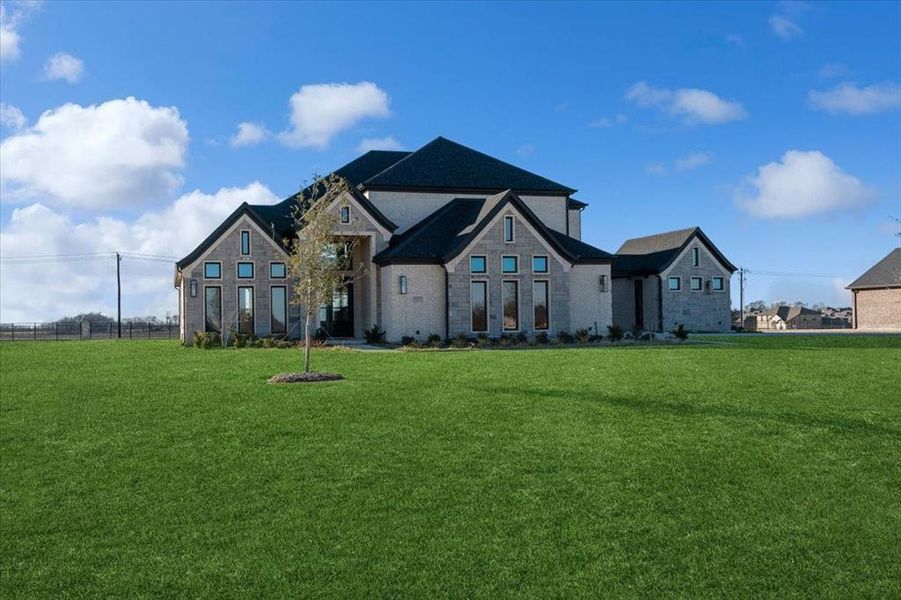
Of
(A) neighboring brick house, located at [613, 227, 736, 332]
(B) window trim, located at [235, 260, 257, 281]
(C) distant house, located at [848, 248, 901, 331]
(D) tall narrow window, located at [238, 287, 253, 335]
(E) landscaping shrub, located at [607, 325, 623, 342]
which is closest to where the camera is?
(E) landscaping shrub, located at [607, 325, 623, 342]

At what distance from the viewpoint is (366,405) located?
44.2ft

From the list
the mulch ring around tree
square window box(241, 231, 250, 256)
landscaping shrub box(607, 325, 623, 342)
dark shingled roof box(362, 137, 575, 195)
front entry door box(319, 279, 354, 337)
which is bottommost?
the mulch ring around tree

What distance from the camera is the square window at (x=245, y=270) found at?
31.8 metres

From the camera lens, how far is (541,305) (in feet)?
100

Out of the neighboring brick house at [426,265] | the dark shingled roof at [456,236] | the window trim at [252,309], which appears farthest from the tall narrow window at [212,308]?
the dark shingled roof at [456,236]

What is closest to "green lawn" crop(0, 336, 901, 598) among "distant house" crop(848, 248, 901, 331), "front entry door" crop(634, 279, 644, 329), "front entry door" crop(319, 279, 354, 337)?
"front entry door" crop(319, 279, 354, 337)

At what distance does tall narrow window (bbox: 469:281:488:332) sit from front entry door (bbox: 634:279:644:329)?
1552cm

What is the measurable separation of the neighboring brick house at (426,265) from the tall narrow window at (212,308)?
0.04 metres

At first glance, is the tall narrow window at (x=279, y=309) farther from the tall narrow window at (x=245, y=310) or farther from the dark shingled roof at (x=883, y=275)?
the dark shingled roof at (x=883, y=275)

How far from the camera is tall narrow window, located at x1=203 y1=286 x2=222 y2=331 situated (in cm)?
3148

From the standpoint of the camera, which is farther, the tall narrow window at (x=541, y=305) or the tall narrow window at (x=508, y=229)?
the tall narrow window at (x=541, y=305)

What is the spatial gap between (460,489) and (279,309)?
81.3 feet

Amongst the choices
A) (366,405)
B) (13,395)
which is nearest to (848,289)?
(366,405)

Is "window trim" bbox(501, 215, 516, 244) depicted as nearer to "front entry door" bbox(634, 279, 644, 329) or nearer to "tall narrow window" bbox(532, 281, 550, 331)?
"tall narrow window" bbox(532, 281, 550, 331)
